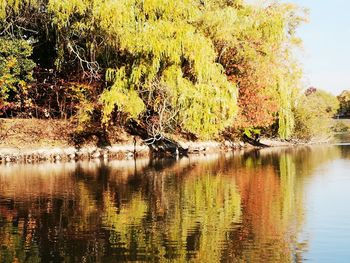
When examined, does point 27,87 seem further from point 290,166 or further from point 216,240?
point 216,240

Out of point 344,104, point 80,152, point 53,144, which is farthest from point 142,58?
point 344,104

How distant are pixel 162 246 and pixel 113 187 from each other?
289 inches

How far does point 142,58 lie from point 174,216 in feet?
44.8

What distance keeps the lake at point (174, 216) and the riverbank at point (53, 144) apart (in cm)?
498

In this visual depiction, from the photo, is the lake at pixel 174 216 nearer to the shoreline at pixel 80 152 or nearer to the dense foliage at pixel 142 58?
the shoreline at pixel 80 152

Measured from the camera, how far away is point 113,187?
15781mm

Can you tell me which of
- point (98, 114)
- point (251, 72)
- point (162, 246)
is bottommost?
point (162, 246)

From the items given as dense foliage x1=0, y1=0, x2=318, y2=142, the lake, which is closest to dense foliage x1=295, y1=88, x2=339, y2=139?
dense foliage x1=0, y1=0, x2=318, y2=142

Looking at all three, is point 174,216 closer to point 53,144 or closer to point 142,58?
Answer: point 142,58

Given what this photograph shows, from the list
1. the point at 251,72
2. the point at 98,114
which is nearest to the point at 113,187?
the point at 98,114

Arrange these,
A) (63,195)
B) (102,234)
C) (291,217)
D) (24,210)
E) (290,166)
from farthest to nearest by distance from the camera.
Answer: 1. (290,166)
2. (63,195)
3. (24,210)
4. (291,217)
5. (102,234)

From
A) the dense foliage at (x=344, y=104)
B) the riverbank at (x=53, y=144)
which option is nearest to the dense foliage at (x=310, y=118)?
the riverbank at (x=53, y=144)

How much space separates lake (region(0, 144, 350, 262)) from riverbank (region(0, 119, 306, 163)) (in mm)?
4981

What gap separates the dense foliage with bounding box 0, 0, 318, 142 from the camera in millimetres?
22766
